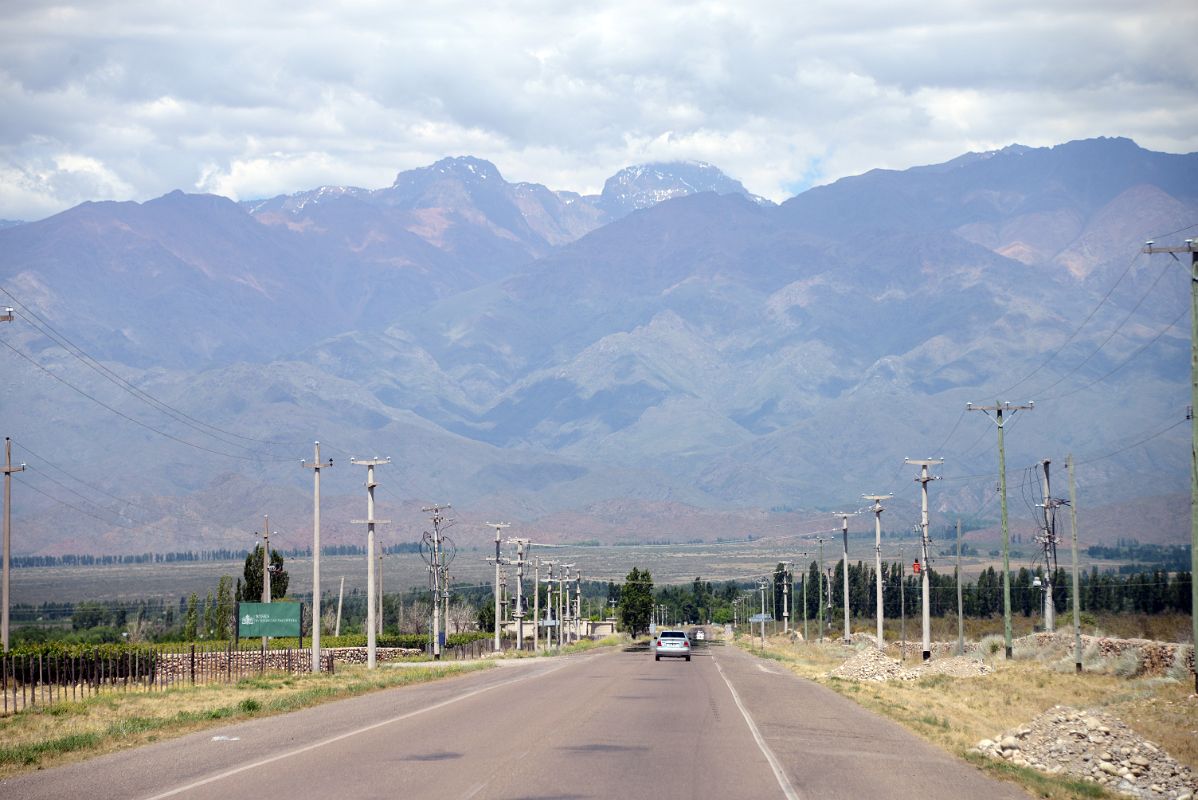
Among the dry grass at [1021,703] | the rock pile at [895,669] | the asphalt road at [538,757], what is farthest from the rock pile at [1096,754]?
the rock pile at [895,669]

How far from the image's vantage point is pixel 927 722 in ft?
107

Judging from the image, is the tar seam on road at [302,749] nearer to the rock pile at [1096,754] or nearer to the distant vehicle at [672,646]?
the rock pile at [1096,754]

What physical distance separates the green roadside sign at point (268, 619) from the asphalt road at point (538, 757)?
26.6m

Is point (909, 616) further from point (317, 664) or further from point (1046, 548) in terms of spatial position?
point (317, 664)

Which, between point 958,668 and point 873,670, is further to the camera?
point 958,668

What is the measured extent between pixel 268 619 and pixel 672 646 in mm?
21198

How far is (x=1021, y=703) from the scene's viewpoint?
139 ft

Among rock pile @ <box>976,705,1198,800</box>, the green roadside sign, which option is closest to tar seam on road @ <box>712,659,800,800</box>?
rock pile @ <box>976,705,1198,800</box>

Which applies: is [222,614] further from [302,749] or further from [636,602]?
[636,602]

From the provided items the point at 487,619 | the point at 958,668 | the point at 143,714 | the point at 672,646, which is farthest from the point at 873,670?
the point at 487,619

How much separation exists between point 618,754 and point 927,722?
12.0 meters

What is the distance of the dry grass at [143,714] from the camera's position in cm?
2453

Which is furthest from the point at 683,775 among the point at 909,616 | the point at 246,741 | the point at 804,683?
the point at 909,616

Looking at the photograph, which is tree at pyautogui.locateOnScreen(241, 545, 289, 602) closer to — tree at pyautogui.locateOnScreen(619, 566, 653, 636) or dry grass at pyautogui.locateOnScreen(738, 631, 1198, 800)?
dry grass at pyautogui.locateOnScreen(738, 631, 1198, 800)
